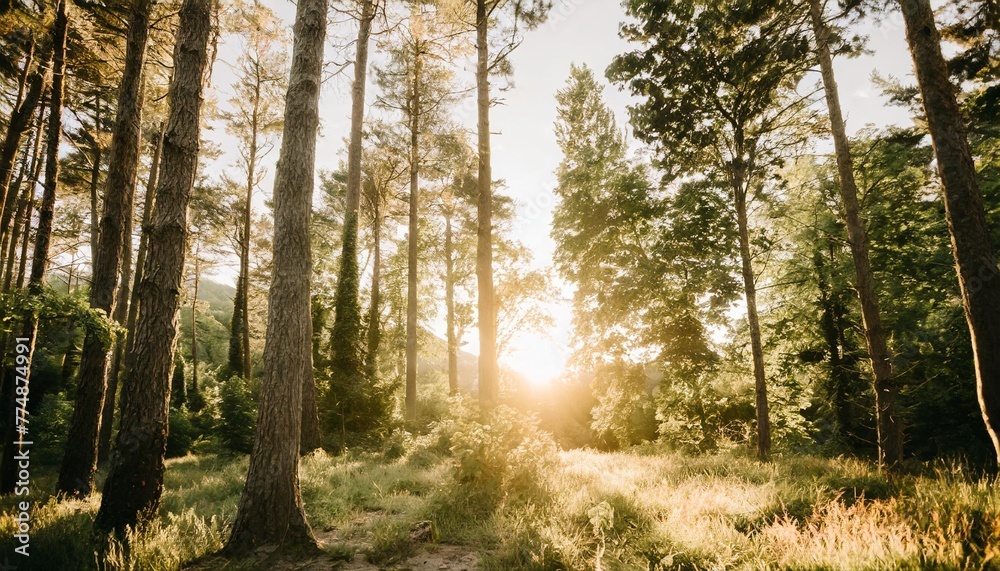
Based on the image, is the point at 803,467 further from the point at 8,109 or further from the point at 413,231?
the point at 8,109

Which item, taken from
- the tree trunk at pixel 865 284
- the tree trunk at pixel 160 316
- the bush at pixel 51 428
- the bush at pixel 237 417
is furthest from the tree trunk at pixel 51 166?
the tree trunk at pixel 865 284

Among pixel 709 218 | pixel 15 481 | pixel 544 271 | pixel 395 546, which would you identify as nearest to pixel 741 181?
pixel 709 218

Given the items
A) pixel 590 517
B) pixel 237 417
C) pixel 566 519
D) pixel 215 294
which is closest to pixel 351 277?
pixel 237 417

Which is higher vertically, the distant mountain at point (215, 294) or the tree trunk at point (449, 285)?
the distant mountain at point (215, 294)

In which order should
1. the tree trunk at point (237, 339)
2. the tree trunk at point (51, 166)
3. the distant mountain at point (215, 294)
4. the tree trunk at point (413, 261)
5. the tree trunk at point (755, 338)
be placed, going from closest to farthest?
the tree trunk at point (51, 166) < the tree trunk at point (755, 338) < the tree trunk at point (413, 261) < the tree trunk at point (237, 339) < the distant mountain at point (215, 294)

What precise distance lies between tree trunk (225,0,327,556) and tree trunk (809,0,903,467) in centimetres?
985

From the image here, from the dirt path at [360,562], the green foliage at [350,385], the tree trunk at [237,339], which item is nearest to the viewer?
the dirt path at [360,562]

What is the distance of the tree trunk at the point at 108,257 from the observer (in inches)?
244

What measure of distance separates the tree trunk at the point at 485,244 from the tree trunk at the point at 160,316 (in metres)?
4.89

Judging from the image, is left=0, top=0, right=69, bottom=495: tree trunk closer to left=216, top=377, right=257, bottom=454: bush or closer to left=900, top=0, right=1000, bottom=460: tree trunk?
left=216, top=377, right=257, bottom=454: bush

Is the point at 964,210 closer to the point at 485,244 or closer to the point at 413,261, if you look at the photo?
the point at 485,244

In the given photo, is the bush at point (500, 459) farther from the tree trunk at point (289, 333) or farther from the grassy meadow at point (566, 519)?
the tree trunk at point (289, 333)

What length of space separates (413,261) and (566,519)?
12919 millimetres

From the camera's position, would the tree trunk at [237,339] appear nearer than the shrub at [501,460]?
No
